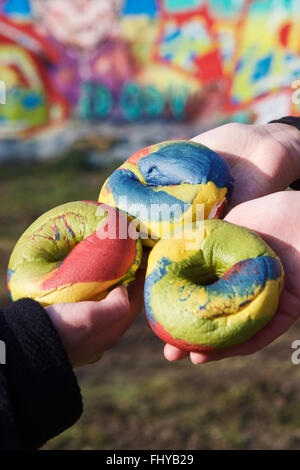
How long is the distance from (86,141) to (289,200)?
627 centimetres

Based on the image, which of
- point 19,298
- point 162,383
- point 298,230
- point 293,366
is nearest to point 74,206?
point 19,298

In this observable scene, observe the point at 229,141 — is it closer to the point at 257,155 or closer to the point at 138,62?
the point at 257,155

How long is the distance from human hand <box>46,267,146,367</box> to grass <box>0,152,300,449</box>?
3.96 feet

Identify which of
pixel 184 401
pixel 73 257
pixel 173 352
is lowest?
pixel 184 401

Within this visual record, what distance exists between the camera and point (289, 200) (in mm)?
1489

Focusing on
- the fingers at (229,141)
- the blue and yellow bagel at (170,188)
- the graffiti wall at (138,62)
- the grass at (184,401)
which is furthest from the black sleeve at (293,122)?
the graffiti wall at (138,62)

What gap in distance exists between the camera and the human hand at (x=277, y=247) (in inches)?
50.9

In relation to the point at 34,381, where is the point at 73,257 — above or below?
above

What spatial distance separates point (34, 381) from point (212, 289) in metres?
0.44

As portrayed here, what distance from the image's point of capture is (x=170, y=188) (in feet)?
4.97

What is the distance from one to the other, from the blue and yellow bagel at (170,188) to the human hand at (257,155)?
19 centimetres

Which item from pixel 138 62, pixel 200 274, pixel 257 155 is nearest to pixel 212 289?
pixel 200 274

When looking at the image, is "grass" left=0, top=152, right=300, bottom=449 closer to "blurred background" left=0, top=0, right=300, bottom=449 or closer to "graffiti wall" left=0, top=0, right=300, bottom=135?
"blurred background" left=0, top=0, right=300, bottom=449
